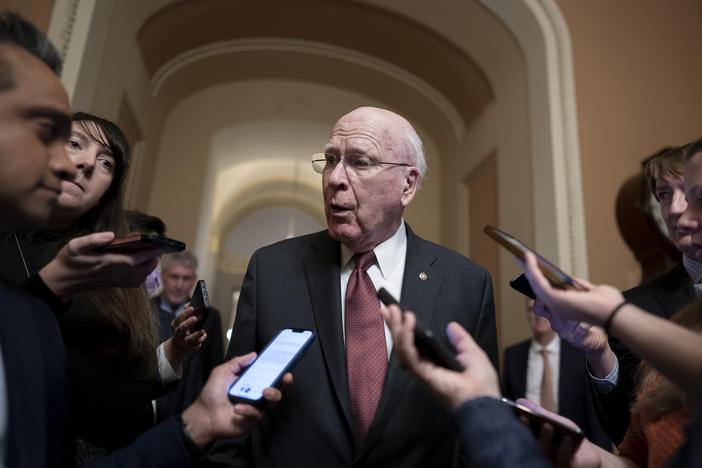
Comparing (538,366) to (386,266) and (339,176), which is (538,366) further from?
(339,176)

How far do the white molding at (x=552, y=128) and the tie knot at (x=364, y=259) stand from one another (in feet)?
9.17

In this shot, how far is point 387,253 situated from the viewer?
1836 mm

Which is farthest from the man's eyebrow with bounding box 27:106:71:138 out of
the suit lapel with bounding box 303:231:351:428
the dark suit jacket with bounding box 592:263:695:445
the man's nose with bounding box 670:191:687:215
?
the man's nose with bounding box 670:191:687:215

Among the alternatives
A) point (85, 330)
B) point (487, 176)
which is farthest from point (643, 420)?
point (487, 176)

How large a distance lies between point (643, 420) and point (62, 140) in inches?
56.5

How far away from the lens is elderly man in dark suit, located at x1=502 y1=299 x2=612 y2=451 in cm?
298

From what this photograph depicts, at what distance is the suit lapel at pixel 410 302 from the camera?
1.45 m

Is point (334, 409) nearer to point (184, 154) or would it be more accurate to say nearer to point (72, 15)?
point (72, 15)

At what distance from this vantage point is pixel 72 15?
12.1 feet

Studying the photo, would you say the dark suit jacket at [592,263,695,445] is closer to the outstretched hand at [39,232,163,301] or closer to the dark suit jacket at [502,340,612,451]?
the dark suit jacket at [502,340,612,451]

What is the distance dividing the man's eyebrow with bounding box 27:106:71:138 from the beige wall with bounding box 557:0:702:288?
3.96 meters

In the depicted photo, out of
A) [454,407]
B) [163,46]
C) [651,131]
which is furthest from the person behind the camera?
[163,46]

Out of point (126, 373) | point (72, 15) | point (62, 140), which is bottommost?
point (126, 373)

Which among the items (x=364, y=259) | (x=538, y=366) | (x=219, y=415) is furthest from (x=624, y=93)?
(x=219, y=415)
